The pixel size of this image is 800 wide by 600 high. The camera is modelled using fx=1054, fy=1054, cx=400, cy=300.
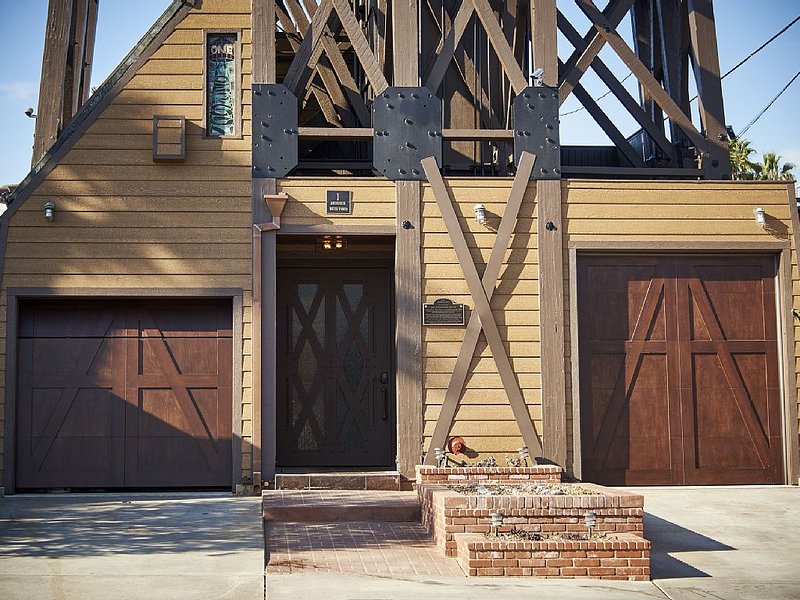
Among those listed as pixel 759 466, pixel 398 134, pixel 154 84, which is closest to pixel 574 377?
pixel 759 466

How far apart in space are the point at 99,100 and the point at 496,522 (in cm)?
648

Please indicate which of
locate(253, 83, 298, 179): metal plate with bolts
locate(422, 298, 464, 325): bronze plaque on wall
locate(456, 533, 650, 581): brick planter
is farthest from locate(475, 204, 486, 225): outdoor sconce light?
locate(456, 533, 650, 581): brick planter

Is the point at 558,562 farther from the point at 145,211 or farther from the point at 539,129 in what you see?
the point at 145,211

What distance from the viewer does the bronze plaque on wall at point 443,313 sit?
11.2 m

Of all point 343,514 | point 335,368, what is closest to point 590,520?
point 343,514

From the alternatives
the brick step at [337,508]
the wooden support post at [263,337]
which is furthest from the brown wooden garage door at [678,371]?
the wooden support post at [263,337]

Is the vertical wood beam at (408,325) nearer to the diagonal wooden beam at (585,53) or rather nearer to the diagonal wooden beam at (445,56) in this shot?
the diagonal wooden beam at (445,56)

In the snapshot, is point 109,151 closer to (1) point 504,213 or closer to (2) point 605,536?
(1) point 504,213

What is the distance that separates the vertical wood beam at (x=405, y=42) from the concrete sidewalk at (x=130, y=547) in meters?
4.83

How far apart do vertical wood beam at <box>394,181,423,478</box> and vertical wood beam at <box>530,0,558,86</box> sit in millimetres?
2073

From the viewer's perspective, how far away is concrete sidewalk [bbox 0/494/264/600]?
21.9ft

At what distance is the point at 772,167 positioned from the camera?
33.7 meters

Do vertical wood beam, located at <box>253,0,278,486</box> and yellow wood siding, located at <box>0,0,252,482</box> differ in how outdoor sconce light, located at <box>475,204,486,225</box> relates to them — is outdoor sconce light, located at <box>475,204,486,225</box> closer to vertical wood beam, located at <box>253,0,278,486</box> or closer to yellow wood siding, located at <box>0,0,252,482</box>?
vertical wood beam, located at <box>253,0,278,486</box>

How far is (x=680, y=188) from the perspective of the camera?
11656 mm
